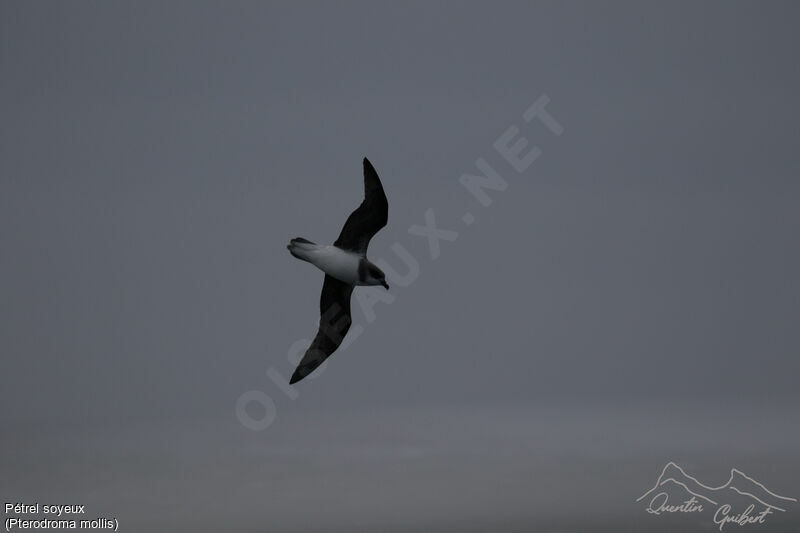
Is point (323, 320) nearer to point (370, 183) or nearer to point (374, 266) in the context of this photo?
point (374, 266)

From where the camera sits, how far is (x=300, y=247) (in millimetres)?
35156

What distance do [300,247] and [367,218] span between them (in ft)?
8.66

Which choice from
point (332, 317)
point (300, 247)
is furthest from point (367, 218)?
point (332, 317)

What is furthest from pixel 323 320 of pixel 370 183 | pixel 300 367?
pixel 370 183

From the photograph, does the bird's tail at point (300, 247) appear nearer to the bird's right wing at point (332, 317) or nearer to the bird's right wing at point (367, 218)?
the bird's right wing at point (367, 218)

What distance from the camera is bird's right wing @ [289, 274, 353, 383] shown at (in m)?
37.2

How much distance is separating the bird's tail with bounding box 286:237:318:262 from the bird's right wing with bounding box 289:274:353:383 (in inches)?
102

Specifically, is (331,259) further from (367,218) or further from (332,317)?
(332,317)

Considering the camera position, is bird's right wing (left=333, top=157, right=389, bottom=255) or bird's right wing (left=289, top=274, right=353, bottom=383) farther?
bird's right wing (left=289, top=274, right=353, bottom=383)

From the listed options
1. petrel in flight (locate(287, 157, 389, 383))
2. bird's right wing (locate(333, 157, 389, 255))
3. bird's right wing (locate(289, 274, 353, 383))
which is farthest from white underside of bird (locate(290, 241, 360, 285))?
bird's right wing (locate(289, 274, 353, 383))

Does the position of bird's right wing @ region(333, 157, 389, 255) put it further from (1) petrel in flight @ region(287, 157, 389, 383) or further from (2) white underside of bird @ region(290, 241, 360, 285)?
(2) white underside of bird @ region(290, 241, 360, 285)

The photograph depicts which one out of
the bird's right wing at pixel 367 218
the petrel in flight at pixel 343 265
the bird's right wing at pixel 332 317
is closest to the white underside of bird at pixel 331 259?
the petrel in flight at pixel 343 265

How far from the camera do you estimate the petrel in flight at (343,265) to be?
35.3 metres

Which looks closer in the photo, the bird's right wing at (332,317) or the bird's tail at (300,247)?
the bird's tail at (300,247)
